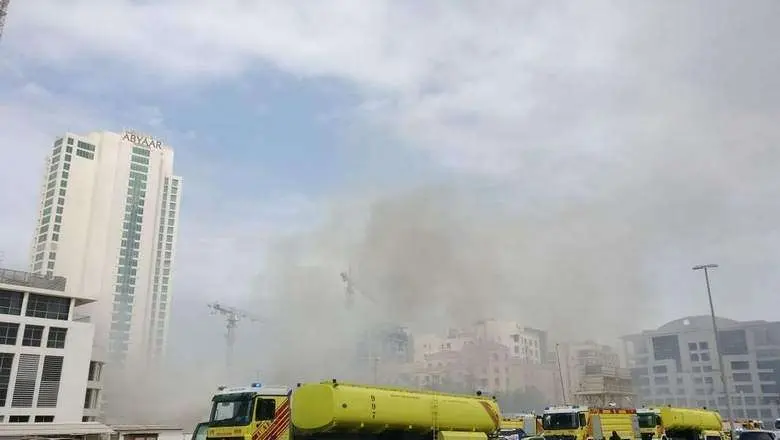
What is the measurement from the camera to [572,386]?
124 m

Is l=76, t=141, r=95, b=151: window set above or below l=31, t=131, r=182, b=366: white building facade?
above

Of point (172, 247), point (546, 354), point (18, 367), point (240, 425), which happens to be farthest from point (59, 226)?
point (240, 425)

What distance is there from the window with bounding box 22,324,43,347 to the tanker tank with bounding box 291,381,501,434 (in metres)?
55.7

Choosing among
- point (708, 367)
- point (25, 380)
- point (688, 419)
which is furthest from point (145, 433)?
point (708, 367)

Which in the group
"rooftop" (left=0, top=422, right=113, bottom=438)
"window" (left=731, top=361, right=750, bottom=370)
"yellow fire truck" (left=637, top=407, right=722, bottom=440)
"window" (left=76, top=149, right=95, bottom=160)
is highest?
"window" (left=76, top=149, right=95, bottom=160)

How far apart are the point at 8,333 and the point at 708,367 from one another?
134 metres

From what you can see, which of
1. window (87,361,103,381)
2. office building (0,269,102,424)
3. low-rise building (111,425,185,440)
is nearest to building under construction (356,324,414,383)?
window (87,361,103,381)

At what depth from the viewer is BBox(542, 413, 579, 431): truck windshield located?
27.9m

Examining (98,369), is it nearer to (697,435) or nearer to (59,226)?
(59,226)

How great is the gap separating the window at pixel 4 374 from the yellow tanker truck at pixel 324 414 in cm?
5253

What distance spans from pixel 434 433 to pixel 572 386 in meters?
114

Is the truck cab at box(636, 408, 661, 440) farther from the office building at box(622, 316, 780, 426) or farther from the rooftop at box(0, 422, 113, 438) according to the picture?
the office building at box(622, 316, 780, 426)

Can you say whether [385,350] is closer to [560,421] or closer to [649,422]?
[649,422]

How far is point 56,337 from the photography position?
208ft
